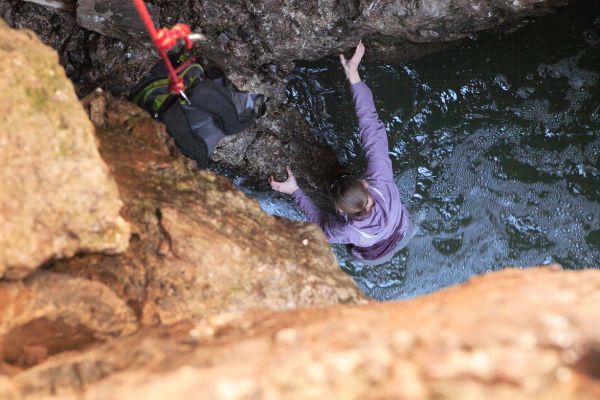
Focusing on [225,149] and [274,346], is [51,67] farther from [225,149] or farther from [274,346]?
[225,149]

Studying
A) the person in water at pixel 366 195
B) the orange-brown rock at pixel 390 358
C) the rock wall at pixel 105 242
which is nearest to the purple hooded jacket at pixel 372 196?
the person in water at pixel 366 195

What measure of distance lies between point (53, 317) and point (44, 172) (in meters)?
0.52

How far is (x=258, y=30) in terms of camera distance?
155 inches

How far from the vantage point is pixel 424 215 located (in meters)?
4.98

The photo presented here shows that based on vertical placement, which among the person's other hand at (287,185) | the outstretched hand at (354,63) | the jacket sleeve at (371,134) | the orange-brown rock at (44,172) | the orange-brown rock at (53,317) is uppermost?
the outstretched hand at (354,63)

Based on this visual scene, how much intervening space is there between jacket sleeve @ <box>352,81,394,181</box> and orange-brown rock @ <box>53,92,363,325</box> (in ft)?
3.15

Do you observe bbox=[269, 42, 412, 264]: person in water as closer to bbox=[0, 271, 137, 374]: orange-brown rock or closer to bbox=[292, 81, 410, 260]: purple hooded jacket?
bbox=[292, 81, 410, 260]: purple hooded jacket

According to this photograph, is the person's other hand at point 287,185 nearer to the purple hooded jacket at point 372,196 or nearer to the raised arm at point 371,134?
the purple hooded jacket at point 372,196

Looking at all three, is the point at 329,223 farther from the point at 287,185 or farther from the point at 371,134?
the point at 371,134

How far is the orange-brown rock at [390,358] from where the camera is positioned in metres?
1.33

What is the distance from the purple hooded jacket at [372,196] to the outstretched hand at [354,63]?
9 centimetres

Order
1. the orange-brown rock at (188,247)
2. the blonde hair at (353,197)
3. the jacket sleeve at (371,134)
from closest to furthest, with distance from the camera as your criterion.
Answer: the orange-brown rock at (188,247), the blonde hair at (353,197), the jacket sleeve at (371,134)

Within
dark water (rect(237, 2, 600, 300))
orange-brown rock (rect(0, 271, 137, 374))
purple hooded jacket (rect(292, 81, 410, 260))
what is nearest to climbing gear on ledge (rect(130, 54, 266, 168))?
purple hooded jacket (rect(292, 81, 410, 260))

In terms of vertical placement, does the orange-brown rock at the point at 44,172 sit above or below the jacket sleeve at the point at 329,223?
above
